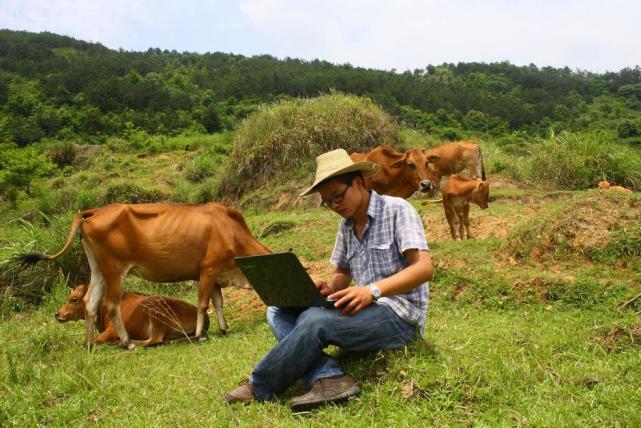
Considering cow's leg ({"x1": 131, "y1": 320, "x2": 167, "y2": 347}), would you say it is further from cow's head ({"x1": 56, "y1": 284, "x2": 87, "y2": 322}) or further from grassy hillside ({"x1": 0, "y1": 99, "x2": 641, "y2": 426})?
cow's head ({"x1": 56, "y1": 284, "x2": 87, "y2": 322})

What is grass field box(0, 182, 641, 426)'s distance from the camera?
3650mm

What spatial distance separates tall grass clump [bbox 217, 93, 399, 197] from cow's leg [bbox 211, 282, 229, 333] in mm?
9003

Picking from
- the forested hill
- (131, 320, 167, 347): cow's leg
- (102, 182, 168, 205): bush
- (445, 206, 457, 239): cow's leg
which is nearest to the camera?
(131, 320, 167, 347): cow's leg

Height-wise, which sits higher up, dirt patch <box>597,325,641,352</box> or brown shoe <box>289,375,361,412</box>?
dirt patch <box>597,325,641,352</box>

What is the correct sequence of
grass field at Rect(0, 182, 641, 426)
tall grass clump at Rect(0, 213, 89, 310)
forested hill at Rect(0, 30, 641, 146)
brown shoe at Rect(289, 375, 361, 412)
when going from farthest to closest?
1. forested hill at Rect(0, 30, 641, 146)
2. tall grass clump at Rect(0, 213, 89, 310)
3. brown shoe at Rect(289, 375, 361, 412)
4. grass field at Rect(0, 182, 641, 426)

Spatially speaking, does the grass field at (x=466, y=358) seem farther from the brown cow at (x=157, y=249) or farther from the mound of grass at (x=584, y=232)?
the brown cow at (x=157, y=249)

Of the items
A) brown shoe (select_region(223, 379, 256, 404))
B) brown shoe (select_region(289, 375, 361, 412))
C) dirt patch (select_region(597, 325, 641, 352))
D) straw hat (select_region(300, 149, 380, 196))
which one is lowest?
brown shoe (select_region(223, 379, 256, 404))

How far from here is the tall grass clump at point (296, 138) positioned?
17422 millimetres

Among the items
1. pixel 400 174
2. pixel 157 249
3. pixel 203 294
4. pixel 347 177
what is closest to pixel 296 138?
pixel 400 174

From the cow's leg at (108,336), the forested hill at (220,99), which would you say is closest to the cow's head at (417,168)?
the cow's leg at (108,336)

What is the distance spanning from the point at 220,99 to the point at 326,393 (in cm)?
4290

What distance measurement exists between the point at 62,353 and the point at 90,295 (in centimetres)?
170

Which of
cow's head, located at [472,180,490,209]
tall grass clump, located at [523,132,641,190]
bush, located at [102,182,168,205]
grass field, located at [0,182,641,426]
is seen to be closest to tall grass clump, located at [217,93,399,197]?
bush, located at [102,182,168,205]

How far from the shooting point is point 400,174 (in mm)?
10523
